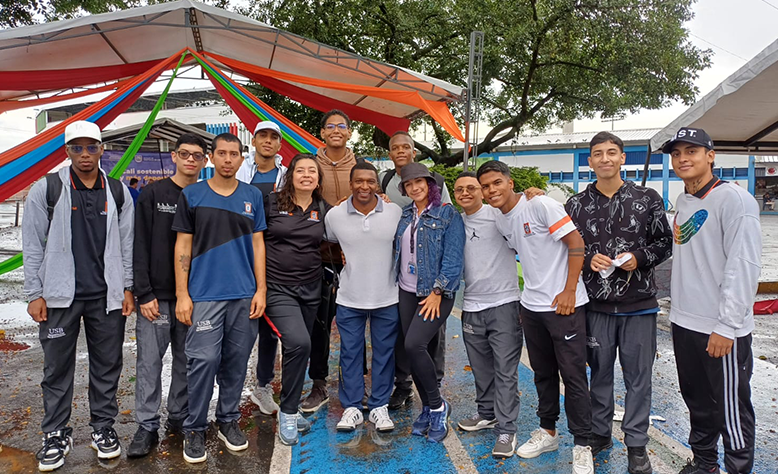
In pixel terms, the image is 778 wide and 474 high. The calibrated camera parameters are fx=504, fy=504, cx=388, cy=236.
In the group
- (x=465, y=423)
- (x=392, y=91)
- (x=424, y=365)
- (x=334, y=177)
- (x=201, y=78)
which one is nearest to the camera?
(x=424, y=365)

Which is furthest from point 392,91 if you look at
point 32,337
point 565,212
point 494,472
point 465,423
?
point 32,337

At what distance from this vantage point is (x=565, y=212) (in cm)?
311

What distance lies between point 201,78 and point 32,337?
3984 mm

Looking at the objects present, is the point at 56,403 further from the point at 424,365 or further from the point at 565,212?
the point at 565,212

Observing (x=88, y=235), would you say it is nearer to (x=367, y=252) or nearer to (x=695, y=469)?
(x=367, y=252)

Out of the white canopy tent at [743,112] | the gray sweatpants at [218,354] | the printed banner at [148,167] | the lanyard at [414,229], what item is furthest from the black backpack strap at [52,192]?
the printed banner at [148,167]

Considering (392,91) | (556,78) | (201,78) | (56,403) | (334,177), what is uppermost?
(556,78)

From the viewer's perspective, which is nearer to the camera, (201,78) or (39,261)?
(39,261)

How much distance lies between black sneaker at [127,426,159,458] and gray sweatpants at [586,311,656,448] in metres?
2.94

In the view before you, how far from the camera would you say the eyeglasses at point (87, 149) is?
320 cm

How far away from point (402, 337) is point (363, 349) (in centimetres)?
31

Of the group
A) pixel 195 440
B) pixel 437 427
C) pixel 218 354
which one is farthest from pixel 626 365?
pixel 195 440

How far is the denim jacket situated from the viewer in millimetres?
3416

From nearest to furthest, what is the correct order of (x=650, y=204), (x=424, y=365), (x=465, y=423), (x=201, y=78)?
(x=650, y=204), (x=424, y=365), (x=465, y=423), (x=201, y=78)
